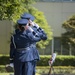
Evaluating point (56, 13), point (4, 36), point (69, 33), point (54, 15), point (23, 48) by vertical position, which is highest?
point (23, 48)

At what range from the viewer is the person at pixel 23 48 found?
290 inches

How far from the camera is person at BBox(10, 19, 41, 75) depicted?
24.1ft

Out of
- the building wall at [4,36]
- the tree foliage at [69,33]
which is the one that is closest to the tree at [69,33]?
the tree foliage at [69,33]

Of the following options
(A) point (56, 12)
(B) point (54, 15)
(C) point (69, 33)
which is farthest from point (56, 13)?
(C) point (69, 33)

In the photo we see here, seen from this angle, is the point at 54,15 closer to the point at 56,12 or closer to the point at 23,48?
Result: the point at 56,12

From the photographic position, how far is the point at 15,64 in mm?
7520

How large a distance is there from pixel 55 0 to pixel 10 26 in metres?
4.98

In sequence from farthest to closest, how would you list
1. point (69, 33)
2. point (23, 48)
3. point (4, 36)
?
1. point (4, 36)
2. point (69, 33)
3. point (23, 48)

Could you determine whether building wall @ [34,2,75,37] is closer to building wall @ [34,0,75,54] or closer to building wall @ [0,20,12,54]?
building wall @ [34,0,75,54]

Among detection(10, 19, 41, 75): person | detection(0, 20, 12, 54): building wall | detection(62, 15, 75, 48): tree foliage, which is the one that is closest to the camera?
detection(10, 19, 41, 75): person

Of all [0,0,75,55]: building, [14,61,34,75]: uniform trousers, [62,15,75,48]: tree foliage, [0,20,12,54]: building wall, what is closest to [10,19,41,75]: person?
[14,61,34,75]: uniform trousers

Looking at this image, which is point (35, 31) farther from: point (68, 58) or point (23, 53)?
point (68, 58)

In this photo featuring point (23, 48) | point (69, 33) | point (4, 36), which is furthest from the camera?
point (4, 36)

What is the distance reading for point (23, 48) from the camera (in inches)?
292
